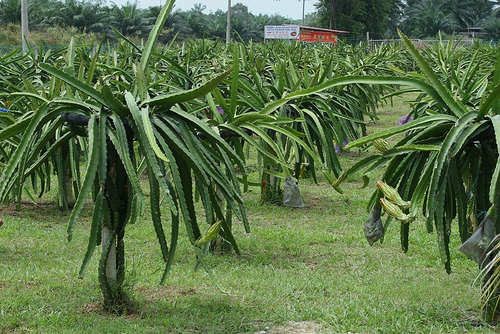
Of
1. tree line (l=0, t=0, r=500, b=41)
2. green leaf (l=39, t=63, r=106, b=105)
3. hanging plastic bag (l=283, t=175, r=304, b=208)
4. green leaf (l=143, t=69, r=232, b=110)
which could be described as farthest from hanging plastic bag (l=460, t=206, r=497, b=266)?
tree line (l=0, t=0, r=500, b=41)

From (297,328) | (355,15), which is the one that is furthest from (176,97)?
(355,15)

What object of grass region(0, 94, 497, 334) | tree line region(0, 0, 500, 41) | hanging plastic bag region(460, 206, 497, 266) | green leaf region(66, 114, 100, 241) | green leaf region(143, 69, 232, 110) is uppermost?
tree line region(0, 0, 500, 41)

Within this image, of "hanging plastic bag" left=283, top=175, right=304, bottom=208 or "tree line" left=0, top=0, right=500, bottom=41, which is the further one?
"tree line" left=0, top=0, right=500, bottom=41

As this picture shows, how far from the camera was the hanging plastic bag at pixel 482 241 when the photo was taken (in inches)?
123

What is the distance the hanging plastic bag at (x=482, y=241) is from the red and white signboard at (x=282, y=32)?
28.2 meters

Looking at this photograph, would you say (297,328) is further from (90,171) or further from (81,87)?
(81,87)

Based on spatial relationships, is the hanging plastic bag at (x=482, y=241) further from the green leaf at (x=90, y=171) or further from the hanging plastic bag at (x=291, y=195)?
the hanging plastic bag at (x=291, y=195)

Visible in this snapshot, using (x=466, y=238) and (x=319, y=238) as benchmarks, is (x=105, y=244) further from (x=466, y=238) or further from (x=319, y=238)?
(x=319, y=238)

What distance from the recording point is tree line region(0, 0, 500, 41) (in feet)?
128

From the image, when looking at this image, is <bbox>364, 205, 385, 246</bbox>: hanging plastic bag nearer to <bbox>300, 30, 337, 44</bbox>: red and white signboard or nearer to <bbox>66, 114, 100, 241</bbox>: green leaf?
<bbox>66, 114, 100, 241</bbox>: green leaf

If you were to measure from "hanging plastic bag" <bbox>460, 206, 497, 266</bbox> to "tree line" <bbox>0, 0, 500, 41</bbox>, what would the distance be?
18.2 metres

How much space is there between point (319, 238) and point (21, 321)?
2917 millimetres

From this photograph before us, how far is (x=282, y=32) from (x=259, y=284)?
27879 millimetres

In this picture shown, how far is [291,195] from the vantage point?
22.1 feet
